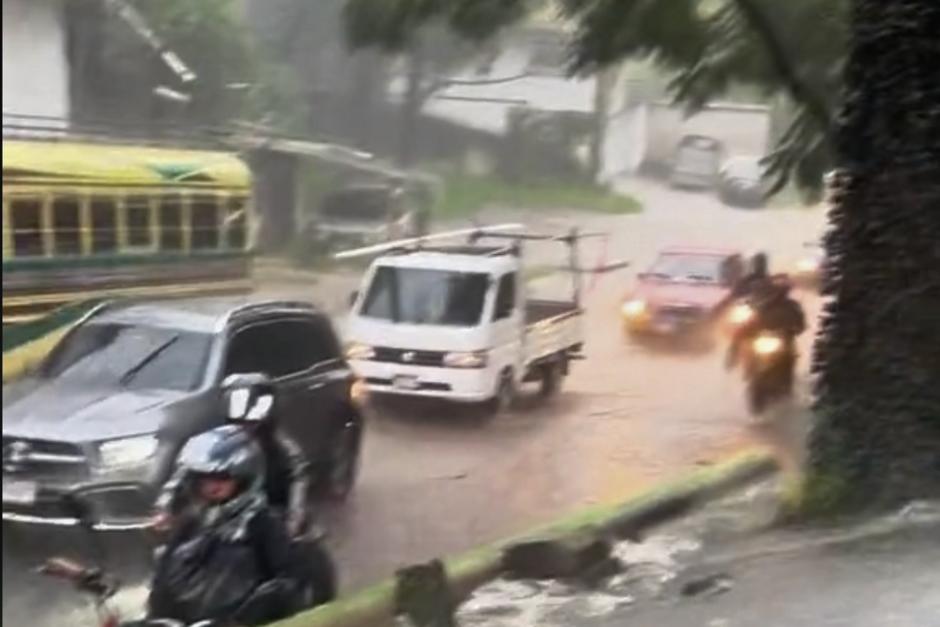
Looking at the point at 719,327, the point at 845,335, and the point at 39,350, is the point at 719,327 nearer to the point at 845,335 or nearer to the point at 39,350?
the point at 845,335

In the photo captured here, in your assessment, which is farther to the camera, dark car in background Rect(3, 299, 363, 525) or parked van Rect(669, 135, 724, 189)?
parked van Rect(669, 135, 724, 189)

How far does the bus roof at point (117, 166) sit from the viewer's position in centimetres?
141

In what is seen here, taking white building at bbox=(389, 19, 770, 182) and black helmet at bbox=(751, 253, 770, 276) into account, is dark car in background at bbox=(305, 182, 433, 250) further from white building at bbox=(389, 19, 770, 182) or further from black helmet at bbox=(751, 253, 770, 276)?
black helmet at bbox=(751, 253, 770, 276)

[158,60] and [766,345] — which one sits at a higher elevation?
[158,60]

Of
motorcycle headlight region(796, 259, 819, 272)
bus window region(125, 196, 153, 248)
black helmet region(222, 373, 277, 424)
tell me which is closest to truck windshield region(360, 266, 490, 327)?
black helmet region(222, 373, 277, 424)

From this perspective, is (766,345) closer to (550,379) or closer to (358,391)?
(550,379)

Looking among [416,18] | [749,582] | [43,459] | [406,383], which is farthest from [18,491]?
[749,582]

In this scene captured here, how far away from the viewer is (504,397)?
5.10 ft

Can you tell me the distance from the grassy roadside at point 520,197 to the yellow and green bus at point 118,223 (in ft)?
0.68

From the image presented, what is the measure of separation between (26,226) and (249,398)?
27cm

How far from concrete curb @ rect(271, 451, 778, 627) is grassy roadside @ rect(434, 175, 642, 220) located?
0.30 m

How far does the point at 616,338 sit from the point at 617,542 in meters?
0.22

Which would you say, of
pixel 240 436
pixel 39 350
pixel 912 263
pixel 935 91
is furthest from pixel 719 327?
pixel 39 350

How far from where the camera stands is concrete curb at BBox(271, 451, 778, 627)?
4.93 feet
